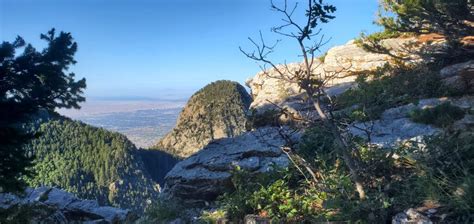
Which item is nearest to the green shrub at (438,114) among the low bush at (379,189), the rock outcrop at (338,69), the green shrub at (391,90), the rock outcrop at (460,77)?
the green shrub at (391,90)

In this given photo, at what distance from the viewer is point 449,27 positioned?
11781mm

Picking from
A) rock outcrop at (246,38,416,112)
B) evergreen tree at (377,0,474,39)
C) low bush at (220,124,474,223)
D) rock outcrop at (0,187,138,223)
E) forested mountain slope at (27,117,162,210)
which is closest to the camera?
low bush at (220,124,474,223)

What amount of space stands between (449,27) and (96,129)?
158 meters

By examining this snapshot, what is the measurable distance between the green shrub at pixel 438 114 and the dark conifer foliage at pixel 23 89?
993 cm

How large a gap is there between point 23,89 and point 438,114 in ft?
36.1

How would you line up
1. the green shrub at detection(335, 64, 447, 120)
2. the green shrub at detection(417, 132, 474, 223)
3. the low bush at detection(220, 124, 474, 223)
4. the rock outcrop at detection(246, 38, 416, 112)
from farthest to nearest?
the rock outcrop at detection(246, 38, 416, 112) → the green shrub at detection(335, 64, 447, 120) → the low bush at detection(220, 124, 474, 223) → the green shrub at detection(417, 132, 474, 223)

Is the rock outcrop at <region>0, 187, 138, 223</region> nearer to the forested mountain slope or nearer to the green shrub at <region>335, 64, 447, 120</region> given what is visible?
the green shrub at <region>335, 64, 447, 120</region>

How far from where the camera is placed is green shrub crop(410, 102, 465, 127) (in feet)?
31.9

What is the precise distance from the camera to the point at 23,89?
31.9 feet

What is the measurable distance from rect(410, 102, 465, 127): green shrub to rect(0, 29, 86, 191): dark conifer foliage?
9932 mm

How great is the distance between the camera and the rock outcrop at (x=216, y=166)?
35.8 ft

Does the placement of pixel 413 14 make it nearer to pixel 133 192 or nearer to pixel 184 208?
pixel 184 208

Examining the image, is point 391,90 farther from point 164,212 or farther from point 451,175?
point 164,212

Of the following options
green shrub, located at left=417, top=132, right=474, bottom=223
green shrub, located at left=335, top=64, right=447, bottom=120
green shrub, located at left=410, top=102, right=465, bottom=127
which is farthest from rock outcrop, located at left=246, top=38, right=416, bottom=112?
green shrub, located at left=417, top=132, right=474, bottom=223
